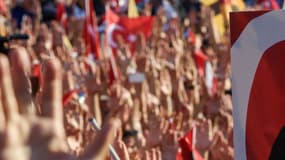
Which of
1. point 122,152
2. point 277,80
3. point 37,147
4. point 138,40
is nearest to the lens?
point 37,147

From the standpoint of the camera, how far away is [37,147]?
1.83m

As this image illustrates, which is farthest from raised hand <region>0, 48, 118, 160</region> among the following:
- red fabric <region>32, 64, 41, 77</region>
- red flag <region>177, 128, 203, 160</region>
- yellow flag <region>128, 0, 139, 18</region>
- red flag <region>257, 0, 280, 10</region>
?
red flag <region>257, 0, 280, 10</region>

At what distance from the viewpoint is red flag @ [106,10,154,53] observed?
8.84m

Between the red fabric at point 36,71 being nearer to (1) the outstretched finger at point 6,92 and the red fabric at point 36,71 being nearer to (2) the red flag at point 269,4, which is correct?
(1) the outstretched finger at point 6,92

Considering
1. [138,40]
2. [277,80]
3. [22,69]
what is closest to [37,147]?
[22,69]

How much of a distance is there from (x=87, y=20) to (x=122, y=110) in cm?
251

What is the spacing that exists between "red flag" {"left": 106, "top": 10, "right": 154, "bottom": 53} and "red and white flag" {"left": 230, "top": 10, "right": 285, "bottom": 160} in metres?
6.01

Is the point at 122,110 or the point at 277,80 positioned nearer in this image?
the point at 277,80

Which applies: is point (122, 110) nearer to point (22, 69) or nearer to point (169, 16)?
point (22, 69)

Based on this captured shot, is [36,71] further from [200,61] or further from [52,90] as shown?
[52,90]

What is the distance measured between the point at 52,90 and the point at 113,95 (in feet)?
13.5

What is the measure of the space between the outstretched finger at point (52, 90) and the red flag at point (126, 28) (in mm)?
6649

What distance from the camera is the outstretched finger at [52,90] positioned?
191 centimetres

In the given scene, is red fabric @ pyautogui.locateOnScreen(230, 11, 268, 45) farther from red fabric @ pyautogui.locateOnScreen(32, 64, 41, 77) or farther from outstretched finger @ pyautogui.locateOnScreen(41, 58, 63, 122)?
red fabric @ pyautogui.locateOnScreen(32, 64, 41, 77)
